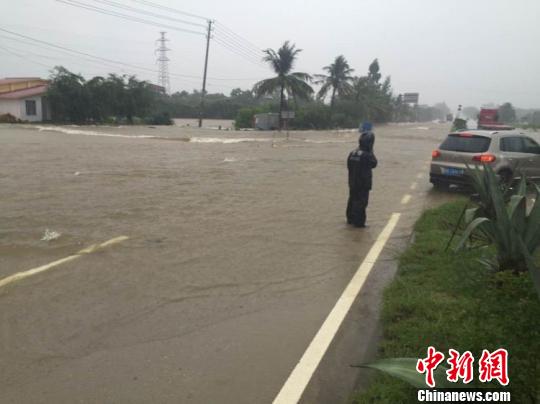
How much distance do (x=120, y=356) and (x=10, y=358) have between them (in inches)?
31.4

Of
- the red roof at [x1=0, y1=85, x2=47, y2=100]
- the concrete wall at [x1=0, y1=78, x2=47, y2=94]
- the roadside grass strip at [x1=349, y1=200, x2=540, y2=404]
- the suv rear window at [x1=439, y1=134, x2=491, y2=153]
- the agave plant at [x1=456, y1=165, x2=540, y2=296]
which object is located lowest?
the roadside grass strip at [x1=349, y1=200, x2=540, y2=404]

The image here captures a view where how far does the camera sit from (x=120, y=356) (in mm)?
3740

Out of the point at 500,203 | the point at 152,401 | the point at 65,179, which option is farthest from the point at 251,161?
the point at 152,401

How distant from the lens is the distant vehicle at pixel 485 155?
35.1ft

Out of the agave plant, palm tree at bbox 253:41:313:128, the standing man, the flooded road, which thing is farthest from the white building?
the agave plant

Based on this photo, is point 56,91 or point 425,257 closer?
point 425,257

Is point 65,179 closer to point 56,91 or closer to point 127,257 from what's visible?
point 127,257

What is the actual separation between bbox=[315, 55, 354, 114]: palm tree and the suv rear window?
152 ft

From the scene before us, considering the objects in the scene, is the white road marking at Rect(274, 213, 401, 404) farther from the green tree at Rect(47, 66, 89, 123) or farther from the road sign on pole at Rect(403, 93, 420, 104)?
the road sign on pole at Rect(403, 93, 420, 104)

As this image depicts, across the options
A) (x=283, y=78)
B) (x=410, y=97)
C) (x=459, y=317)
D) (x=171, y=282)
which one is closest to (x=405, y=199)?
(x=171, y=282)

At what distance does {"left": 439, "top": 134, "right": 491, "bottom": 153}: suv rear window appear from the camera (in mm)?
10812

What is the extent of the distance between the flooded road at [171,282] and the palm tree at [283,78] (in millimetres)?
34754

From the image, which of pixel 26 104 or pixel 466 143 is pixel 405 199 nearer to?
pixel 466 143

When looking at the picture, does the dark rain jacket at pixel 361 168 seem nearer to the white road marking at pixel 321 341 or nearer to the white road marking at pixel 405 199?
the white road marking at pixel 321 341
